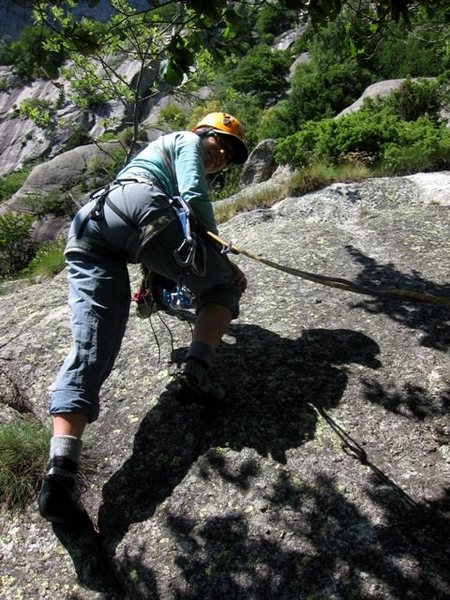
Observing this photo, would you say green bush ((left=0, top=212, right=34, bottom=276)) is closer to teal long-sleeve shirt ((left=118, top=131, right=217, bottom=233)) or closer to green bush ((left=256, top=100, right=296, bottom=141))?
green bush ((left=256, top=100, right=296, bottom=141))

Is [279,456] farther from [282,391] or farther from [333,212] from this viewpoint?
[333,212]

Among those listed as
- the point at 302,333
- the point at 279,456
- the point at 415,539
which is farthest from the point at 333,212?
the point at 415,539

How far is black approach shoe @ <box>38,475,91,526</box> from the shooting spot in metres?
2.35

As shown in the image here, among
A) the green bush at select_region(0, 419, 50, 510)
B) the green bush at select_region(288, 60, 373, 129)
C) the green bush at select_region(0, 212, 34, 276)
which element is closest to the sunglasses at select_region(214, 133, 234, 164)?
the green bush at select_region(0, 419, 50, 510)

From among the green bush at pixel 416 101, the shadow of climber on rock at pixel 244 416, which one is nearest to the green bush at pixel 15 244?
the green bush at pixel 416 101

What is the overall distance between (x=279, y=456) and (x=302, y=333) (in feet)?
4.18

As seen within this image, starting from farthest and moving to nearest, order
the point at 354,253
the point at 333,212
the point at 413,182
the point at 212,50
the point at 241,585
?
the point at 413,182 → the point at 333,212 → the point at 354,253 → the point at 212,50 → the point at 241,585

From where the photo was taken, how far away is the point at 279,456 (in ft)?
9.09

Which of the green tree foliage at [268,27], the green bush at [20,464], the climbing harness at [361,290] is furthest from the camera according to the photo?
the green tree foliage at [268,27]

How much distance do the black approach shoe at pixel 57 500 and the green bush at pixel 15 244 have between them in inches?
456

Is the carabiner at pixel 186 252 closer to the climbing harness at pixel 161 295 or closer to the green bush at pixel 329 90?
the climbing harness at pixel 161 295

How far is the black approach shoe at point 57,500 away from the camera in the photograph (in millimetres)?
2348

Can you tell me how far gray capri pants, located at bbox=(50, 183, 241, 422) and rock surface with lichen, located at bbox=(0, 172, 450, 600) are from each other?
2.08 feet

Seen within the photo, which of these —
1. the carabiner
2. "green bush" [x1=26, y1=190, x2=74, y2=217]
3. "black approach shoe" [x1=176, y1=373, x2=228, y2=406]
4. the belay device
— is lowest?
"green bush" [x1=26, y1=190, x2=74, y2=217]
